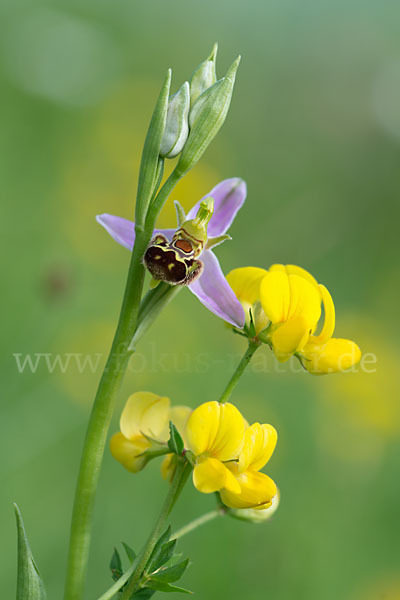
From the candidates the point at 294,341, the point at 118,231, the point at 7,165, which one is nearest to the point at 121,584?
the point at 294,341

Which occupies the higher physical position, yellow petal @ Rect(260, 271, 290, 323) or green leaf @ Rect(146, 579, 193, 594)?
yellow petal @ Rect(260, 271, 290, 323)

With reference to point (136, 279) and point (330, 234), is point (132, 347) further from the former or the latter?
point (330, 234)

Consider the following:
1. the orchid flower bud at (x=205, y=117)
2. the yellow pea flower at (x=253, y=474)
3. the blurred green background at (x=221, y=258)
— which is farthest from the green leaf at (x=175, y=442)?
the blurred green background at (x=221, y=258)

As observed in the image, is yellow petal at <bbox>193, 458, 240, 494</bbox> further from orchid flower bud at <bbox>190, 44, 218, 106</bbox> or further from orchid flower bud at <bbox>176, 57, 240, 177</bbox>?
orchid flower bud at <bbox>190, 44, 218, 106</bbox>

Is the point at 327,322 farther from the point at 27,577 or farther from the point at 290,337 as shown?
the point at 27,577

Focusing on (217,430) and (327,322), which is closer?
(217,430)

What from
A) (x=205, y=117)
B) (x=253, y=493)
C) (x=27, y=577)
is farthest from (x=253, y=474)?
(x=205, y=117)

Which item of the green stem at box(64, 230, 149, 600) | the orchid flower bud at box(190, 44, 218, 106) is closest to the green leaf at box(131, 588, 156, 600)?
the green stem at box(64, 230, 149, 600)

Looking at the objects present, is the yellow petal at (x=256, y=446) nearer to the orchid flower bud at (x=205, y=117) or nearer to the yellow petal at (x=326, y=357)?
the yellow petal at (x=326, y=357)
